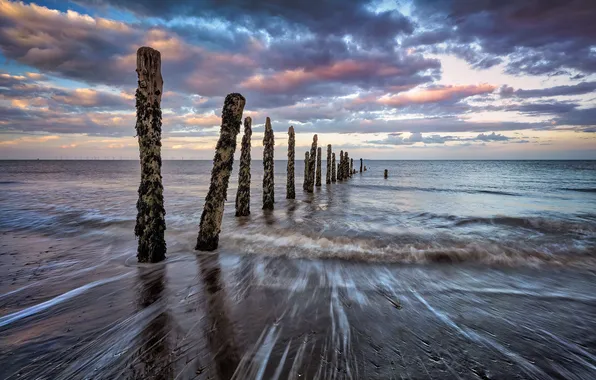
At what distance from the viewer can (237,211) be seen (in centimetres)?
1241

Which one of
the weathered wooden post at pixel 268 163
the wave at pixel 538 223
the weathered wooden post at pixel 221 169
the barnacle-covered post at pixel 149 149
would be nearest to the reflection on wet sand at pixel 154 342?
the barnacle-covered post at pixel 149 149

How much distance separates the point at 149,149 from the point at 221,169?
5.36ft

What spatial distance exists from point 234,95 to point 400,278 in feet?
18.3

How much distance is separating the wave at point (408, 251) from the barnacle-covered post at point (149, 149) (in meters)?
1.99

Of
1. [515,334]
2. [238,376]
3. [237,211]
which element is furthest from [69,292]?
[237,211]

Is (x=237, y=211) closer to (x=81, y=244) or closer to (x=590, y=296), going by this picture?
(x=81, y=244)

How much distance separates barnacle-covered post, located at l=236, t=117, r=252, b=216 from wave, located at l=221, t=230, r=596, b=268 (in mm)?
3830

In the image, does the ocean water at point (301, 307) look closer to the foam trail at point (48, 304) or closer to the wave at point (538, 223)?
the foam trail at point (48, 304)

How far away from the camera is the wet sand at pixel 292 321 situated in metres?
2.74

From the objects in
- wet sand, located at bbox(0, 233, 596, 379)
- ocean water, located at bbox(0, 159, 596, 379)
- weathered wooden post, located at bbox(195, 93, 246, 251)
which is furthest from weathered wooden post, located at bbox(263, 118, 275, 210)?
wet sand, located at bbox(0, 233, 596, 379)

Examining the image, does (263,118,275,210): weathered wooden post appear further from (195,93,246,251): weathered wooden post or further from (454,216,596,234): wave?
(454,216,596,234): wave

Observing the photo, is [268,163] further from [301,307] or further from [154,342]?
[154,342]

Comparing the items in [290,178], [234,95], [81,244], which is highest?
[234,95]

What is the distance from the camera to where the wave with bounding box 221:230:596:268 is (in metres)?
6.75
